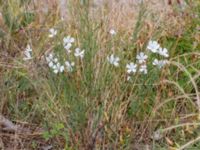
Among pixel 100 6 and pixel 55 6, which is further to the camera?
pixel 55 6

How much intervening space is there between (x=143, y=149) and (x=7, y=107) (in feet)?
2.57

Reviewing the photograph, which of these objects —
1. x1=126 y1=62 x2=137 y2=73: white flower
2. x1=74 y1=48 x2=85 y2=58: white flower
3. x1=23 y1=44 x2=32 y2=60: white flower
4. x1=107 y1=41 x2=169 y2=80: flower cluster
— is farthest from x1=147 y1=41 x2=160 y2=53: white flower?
x1=23 y1=44 x2=32 y2=60: white flower

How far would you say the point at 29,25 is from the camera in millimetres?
3564

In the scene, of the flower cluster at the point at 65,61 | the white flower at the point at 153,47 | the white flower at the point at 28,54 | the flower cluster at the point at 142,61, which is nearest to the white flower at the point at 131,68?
the flower cluster at the point at 142,61

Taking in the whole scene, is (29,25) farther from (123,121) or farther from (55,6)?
(123,121)

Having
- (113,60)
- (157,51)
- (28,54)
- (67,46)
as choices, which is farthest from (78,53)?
(157,51)

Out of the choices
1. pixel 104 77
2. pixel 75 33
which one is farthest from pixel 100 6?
pixel 104 77

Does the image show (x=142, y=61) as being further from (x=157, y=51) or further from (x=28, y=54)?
(x=28, y=54)

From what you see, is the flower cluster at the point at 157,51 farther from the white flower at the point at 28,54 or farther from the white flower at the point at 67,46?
the white flower at the point at 28,54

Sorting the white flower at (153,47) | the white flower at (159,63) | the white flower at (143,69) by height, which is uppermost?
the white flower at (153,47)

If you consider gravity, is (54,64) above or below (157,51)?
below

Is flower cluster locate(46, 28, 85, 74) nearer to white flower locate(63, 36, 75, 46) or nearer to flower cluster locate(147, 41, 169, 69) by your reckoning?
white flower locate(63, 36, 75, 46)

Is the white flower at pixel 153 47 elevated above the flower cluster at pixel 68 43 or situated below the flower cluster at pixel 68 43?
above

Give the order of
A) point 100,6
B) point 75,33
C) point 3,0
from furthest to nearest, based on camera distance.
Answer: point 3,0
point 100,6
point 75,33
